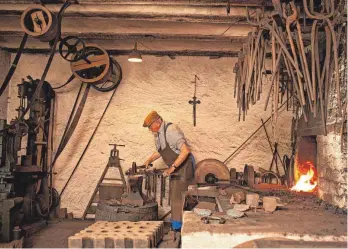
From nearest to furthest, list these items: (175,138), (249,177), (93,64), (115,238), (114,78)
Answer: (115,238), (249,177), (175,138), (93,64), (114,78)

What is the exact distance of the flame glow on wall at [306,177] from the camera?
5.11 m

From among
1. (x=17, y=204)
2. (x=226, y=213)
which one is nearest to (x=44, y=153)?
(x=17, y=204)

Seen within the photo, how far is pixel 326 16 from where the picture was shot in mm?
3514

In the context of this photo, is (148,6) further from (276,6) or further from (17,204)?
(17,204)

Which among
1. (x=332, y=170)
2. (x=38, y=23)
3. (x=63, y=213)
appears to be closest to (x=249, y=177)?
(x=332, y=170)

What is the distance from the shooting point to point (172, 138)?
A: 6230mm

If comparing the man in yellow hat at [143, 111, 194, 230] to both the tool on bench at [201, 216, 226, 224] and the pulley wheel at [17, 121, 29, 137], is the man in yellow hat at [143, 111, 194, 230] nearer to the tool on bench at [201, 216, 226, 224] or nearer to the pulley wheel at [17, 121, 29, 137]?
the pulley wheel at [17, 121, 29, 137]

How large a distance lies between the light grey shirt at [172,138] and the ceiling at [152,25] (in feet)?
5.12

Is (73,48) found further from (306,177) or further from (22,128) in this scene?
(306,177)

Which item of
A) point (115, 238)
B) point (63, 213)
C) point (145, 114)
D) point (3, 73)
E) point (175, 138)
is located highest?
point (3, 73)

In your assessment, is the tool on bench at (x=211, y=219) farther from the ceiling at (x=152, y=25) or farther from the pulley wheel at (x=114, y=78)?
the pulley wheel at (x=114, y=78)

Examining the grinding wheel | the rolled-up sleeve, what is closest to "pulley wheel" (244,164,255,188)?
the grinding wheel

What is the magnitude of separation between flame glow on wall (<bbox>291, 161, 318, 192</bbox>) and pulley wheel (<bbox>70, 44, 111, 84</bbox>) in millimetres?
3758

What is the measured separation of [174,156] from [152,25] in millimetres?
2257
